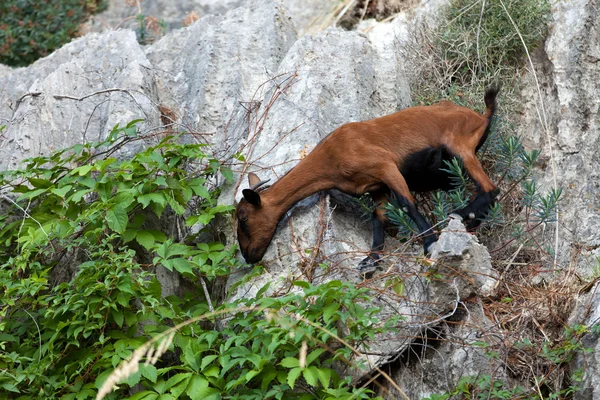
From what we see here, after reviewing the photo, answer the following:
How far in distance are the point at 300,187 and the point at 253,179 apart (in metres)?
0.45

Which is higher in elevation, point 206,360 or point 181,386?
point 206,360

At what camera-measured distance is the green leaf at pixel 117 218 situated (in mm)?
6066

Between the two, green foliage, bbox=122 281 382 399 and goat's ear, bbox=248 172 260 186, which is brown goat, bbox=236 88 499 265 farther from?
green foliage, bbox=122 281 382 399

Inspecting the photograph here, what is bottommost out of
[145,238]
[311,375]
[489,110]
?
[311,375]

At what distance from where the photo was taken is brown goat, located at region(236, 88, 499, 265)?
21.0 feet

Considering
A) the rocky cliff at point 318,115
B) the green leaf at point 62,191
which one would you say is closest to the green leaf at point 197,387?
the rocky cliff at point 318,115

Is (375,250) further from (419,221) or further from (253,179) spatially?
(253,179)

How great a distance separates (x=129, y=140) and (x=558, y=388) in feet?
→ 12.6

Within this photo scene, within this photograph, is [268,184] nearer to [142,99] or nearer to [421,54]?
[142,99]

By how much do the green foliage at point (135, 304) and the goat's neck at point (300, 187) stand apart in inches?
17.3

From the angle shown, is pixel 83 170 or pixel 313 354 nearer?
pixel 313 354

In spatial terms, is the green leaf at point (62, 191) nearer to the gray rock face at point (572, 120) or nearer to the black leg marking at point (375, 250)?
the black leg marking at point (375, 250)

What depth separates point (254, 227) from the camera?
21.1 feet

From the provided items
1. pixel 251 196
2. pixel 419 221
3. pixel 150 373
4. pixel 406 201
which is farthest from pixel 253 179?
pixel 150 373
